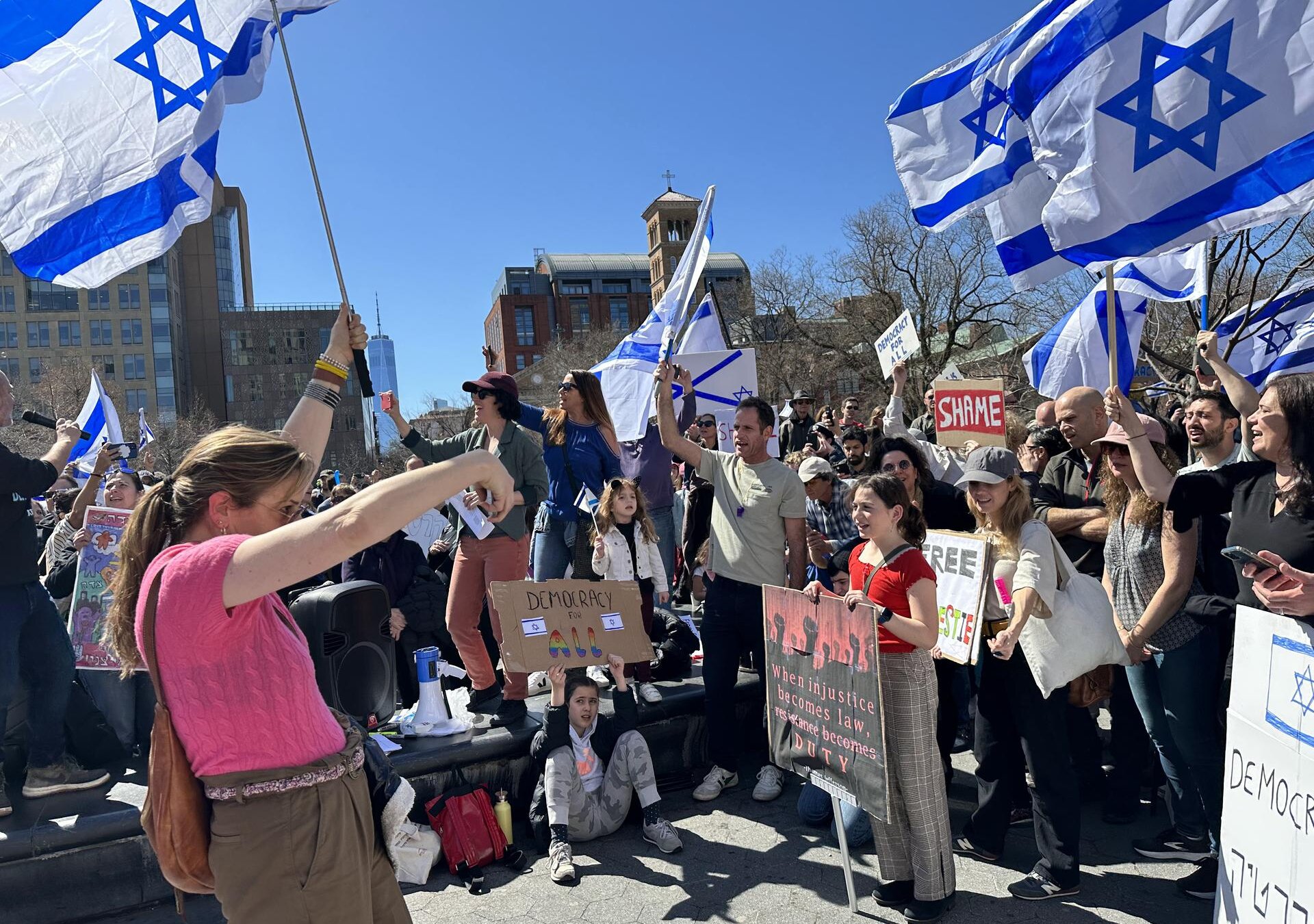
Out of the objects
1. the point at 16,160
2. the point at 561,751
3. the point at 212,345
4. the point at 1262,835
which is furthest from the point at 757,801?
the point at 212,345

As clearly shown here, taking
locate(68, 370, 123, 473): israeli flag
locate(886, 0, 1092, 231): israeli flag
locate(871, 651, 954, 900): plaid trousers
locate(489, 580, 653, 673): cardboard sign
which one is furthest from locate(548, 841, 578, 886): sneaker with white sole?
locate(68, 370, 123, 473): israeli flag

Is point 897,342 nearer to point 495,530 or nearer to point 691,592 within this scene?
point 691,592

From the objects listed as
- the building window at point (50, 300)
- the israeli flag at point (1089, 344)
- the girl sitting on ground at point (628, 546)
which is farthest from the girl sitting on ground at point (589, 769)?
the building window at point (50, 300)

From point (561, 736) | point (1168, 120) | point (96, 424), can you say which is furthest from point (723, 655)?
point (96, 424)

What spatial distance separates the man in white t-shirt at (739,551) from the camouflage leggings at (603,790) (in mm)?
567

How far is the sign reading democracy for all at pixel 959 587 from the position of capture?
4402mm

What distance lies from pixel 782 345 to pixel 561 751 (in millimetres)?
32820

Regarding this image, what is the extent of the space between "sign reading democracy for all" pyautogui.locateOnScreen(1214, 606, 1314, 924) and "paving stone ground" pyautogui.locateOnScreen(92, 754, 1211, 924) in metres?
1.07

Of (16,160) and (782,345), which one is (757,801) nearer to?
(16,160)

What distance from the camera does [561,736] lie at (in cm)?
520

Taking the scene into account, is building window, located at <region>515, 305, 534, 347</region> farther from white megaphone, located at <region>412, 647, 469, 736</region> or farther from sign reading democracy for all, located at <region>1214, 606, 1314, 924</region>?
sign reading democracy for all, located at <region>1214, 606, 1314, 924</region>

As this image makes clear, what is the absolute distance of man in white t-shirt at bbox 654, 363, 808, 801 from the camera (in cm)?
550

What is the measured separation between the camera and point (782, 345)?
→ 3688 centimetres

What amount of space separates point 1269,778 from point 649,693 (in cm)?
386
